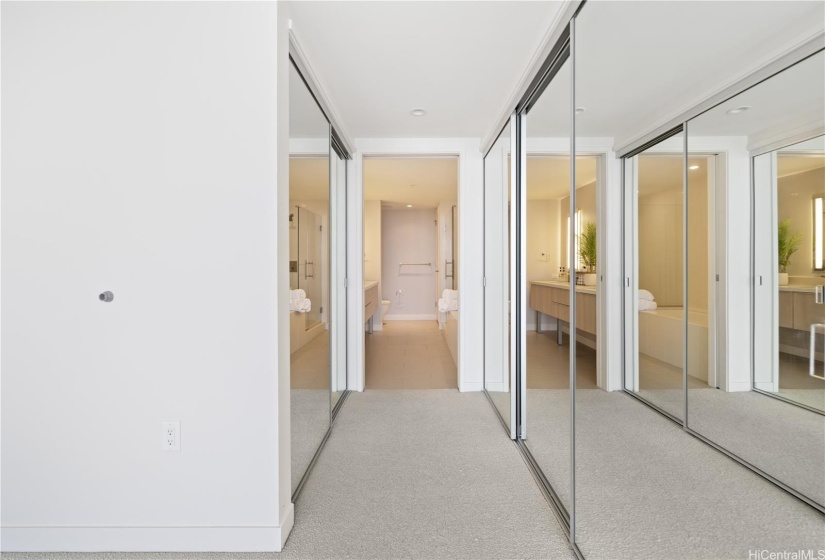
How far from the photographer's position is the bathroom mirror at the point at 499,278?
274cm

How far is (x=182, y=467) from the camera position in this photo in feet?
5.15

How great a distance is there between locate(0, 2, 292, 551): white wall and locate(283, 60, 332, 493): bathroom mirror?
318 millimetres

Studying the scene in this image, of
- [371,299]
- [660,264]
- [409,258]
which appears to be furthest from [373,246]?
[660,264]

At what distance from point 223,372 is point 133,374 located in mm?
347

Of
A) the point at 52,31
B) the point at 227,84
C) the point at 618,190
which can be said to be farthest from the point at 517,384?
the point at 52,31

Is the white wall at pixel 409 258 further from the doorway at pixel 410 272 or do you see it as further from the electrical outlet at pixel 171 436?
the electrical outlet at pixel 171 436

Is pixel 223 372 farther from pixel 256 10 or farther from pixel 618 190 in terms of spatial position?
pixel 618 190

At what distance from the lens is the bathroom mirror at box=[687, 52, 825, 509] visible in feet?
3.08

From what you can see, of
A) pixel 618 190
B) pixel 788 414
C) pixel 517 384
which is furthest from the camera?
pixel 517 384

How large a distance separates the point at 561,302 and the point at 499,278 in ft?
3.79

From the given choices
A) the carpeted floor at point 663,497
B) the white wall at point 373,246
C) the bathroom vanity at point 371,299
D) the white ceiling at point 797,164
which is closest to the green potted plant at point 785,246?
the white ceiling at point 797,164

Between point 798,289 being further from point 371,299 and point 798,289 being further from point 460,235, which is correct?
point 371,299

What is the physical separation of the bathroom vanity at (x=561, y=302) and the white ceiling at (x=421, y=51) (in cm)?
117

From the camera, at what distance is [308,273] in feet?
7.63
